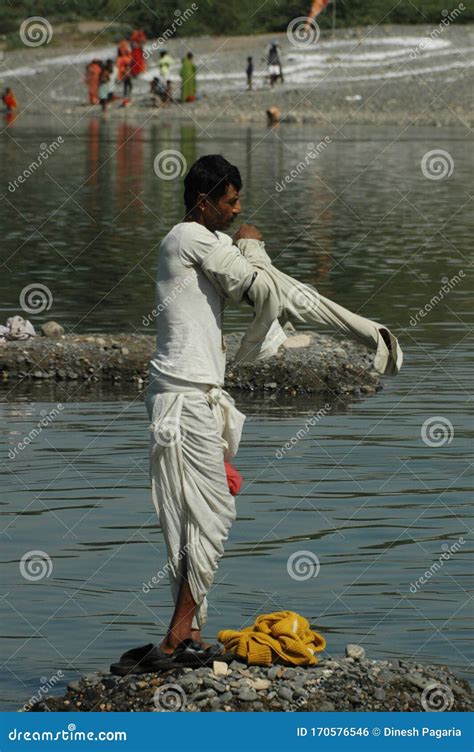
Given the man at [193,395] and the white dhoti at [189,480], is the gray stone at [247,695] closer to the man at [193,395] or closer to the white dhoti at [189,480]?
the man at [193,395]

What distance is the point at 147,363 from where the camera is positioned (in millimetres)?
16375

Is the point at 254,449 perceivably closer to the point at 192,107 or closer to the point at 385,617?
the point at 385,617

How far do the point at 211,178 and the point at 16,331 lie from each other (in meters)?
9.37

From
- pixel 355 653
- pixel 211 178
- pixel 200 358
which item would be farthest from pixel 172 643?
pixel 211 178

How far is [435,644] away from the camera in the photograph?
905 centimetres

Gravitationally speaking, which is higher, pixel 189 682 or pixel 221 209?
pixel 221 209

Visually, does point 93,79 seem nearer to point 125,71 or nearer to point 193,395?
point 125,71

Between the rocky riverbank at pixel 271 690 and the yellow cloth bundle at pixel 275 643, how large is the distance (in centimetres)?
4

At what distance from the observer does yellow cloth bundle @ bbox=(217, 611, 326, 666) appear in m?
7.74

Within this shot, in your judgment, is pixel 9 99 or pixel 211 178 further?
pixel 9 99

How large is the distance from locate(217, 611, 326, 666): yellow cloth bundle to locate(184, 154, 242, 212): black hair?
1812mm

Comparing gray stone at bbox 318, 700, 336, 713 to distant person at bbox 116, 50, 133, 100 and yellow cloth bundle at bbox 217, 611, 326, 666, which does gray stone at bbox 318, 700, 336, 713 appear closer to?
yellow cloth bundle at bbox 217, 611, 326, 666

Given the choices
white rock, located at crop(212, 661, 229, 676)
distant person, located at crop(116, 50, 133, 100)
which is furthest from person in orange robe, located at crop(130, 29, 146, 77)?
white rock, located at crop(212, 661, 229, 676)

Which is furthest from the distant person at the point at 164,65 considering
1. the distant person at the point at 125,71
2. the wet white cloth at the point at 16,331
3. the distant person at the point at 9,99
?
the wet white cloth at the point at 16,331
